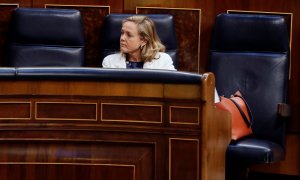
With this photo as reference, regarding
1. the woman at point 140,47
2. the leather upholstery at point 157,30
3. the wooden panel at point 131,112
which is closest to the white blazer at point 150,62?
the woman at point 140,47

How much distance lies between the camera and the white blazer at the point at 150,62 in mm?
2469

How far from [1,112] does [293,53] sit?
162 cm

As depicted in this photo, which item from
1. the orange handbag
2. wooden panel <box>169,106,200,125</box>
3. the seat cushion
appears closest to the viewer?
wooden panel <box>169,106,200,125</box>

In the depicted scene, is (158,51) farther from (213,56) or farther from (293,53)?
(293,53)

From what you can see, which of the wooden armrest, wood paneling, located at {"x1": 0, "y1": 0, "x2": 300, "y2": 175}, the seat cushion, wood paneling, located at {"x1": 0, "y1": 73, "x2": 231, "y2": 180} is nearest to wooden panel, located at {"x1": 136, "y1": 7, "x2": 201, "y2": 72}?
wood paneling, located at {"x1": 0, "y1": 0, "x2": 300, "y2": 175}

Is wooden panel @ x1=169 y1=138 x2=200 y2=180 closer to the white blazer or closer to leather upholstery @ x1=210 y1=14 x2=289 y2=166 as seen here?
the white blazer

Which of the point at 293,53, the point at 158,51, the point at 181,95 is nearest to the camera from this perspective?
the point at 181,95

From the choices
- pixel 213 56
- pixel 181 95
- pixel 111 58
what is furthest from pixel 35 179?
pixel 213 56

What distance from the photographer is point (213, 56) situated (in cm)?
267

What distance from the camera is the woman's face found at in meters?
2.48

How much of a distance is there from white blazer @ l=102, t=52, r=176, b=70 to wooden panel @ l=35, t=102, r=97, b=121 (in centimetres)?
88

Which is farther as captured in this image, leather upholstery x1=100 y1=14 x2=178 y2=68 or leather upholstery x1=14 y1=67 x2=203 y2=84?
leather upholstery x1=100 y1=14 x2=178 y2=68

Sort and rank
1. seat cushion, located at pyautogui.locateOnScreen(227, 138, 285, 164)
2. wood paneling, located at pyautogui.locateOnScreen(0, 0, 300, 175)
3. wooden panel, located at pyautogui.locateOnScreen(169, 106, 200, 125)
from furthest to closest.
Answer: wood paneling, located at pyautogui.locateOnScreen(0, 0, 300, 175) → seat cushion, located at pyautogui.locateOnScreen(227, 138, 285, 164) → wooden panel, located at pyautogui.locateOnScreen(169, 106, 200, 125)

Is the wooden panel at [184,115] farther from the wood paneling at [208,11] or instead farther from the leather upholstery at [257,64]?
the wood paneling at [208,11]
